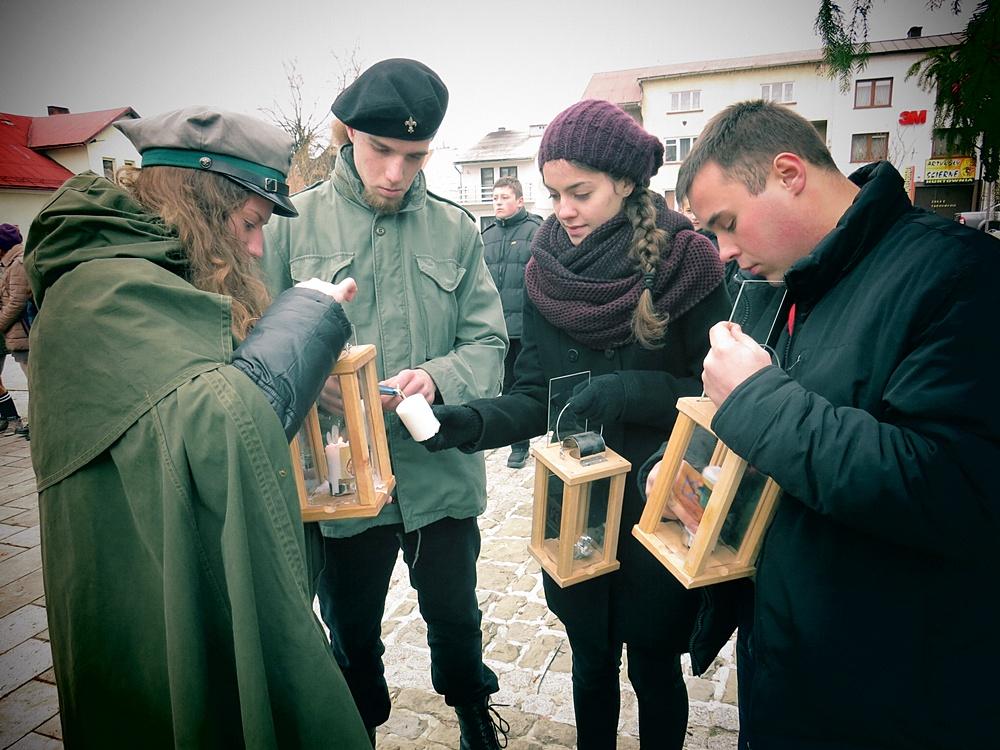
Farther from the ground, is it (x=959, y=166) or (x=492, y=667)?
(x=959, y=166)

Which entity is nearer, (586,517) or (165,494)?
(165,494)

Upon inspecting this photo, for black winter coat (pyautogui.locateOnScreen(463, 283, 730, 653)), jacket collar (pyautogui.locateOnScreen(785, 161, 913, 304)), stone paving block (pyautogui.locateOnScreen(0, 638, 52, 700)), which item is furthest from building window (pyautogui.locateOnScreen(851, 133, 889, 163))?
stone paving block (pyautogui.locateOnScreen(0, 638, 52, 700))

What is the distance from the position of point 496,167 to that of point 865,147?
21.2 meters

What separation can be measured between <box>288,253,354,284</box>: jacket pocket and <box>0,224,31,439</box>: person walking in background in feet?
20.1

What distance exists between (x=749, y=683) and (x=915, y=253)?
45.3 inches

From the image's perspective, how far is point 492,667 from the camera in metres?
3.04

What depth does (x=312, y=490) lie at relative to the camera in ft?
Answer: 5.48

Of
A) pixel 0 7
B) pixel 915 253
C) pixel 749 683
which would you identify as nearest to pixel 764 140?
pixel 915 253

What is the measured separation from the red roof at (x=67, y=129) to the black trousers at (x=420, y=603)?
19.6 meters

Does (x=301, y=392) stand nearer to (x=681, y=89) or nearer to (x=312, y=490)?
(x=312, y=490)

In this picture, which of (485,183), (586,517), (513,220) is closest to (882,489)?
(586,517)

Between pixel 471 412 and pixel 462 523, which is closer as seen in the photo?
pixel 471 412

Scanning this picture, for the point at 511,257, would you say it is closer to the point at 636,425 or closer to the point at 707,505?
the point at 636,425

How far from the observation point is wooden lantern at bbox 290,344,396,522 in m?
1.58
